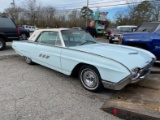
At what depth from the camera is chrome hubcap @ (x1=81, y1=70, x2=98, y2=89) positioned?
381cm

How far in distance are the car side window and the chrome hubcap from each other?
1160 mm

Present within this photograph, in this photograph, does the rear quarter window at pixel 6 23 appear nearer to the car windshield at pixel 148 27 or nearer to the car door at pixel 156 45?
the car windshield at pixel 148 27

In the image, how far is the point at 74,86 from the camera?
4.33m

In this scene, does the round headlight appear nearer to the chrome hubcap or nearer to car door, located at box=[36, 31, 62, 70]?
the chrome hubcap

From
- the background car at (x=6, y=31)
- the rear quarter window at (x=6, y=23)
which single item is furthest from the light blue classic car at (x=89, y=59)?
the rear quarter window at (x=6, y=23)

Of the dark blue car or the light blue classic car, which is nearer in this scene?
the light blue classic car

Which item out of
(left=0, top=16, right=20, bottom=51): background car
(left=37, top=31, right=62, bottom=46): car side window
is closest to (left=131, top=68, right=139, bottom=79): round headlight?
(left=37, top=31, right=62, bottom=46): car side window

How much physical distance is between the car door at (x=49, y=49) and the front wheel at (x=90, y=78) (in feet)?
2.60

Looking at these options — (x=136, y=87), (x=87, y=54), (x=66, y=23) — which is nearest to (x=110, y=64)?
(x=87, y=54)

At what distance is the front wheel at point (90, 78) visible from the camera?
12.3 feet

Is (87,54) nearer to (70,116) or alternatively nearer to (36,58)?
(70,116)

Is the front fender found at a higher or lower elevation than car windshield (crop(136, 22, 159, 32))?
lower

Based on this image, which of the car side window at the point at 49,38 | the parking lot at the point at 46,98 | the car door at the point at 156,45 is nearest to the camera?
the parking lot at the point at 46,98

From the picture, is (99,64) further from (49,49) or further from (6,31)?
(6,31)
